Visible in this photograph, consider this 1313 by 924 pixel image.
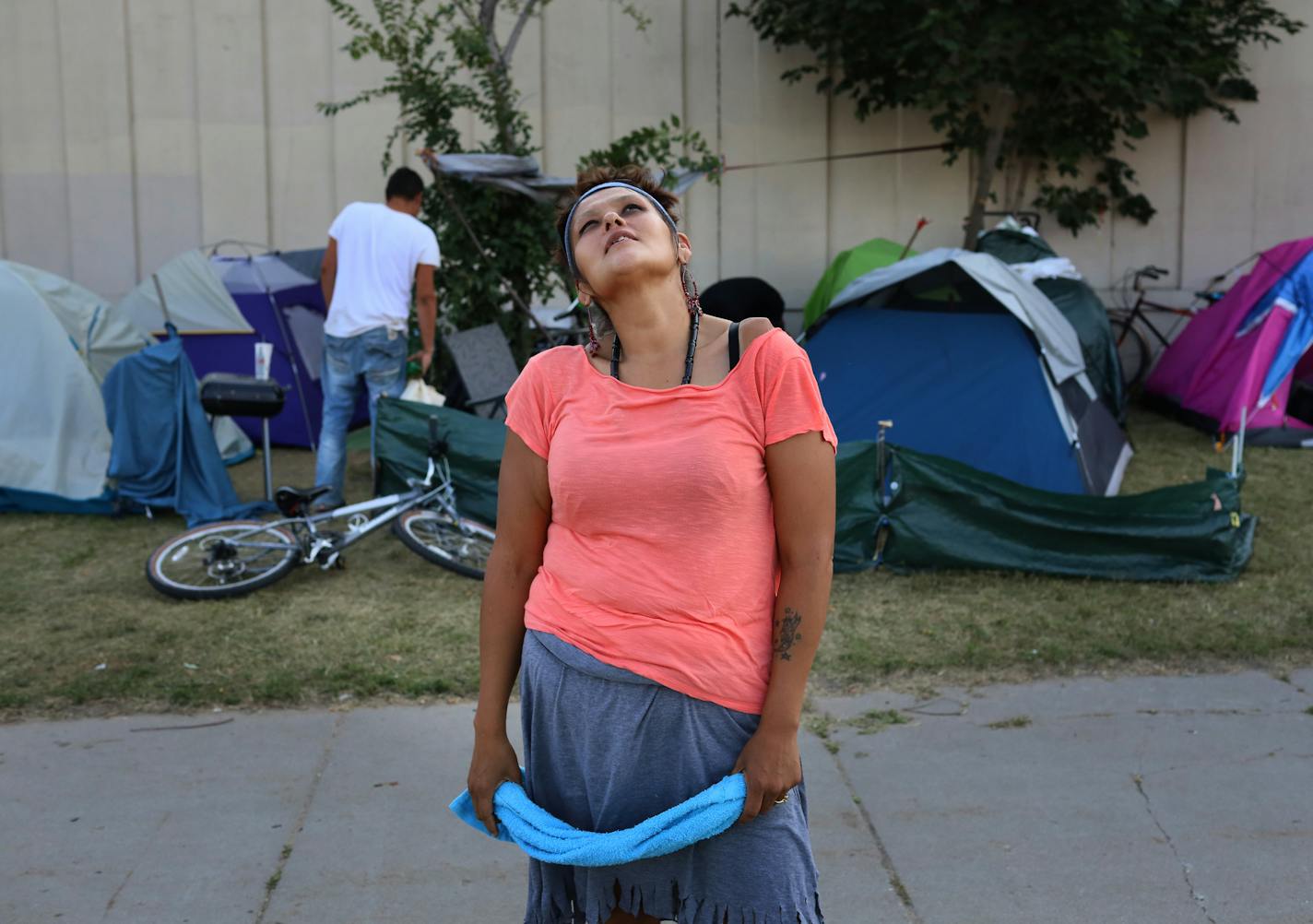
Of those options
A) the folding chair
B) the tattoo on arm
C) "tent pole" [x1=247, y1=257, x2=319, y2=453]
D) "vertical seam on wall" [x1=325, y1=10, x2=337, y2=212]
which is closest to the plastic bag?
the folding chair

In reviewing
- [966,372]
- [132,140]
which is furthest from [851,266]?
[132,140]

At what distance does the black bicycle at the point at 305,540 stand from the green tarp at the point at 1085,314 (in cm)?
526

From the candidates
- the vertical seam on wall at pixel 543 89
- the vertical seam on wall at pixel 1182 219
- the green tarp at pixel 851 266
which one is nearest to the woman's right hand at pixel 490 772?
the green tarp at pixel 851 266

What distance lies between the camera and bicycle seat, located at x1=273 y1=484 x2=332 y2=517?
6.34 meters

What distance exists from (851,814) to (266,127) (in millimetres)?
9572

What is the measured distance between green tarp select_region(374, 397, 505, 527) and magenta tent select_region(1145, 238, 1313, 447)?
5.39 metres

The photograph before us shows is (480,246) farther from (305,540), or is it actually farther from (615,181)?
(615,181)

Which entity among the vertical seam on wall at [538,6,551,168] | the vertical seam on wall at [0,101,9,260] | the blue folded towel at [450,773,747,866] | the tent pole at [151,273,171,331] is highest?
the vertical seam on wall at [538,6,551,168]

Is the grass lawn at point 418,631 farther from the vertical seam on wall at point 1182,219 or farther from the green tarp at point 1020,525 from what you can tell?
the vertical seam on wall at point 1182,219

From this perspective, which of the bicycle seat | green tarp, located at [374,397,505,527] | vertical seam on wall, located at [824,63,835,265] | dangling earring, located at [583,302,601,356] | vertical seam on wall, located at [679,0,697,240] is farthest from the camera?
vertical seam on wall, located at [824,63,835,265]

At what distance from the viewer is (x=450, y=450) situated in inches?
273

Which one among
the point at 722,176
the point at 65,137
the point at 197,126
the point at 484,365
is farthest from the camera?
the point at 722,176

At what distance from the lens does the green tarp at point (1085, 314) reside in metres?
10.0

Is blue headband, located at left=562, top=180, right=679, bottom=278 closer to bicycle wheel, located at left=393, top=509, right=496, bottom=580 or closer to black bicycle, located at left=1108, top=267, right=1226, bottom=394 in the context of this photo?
bicycle wheel, located at left=393, top=509, right=496, bottom=580
